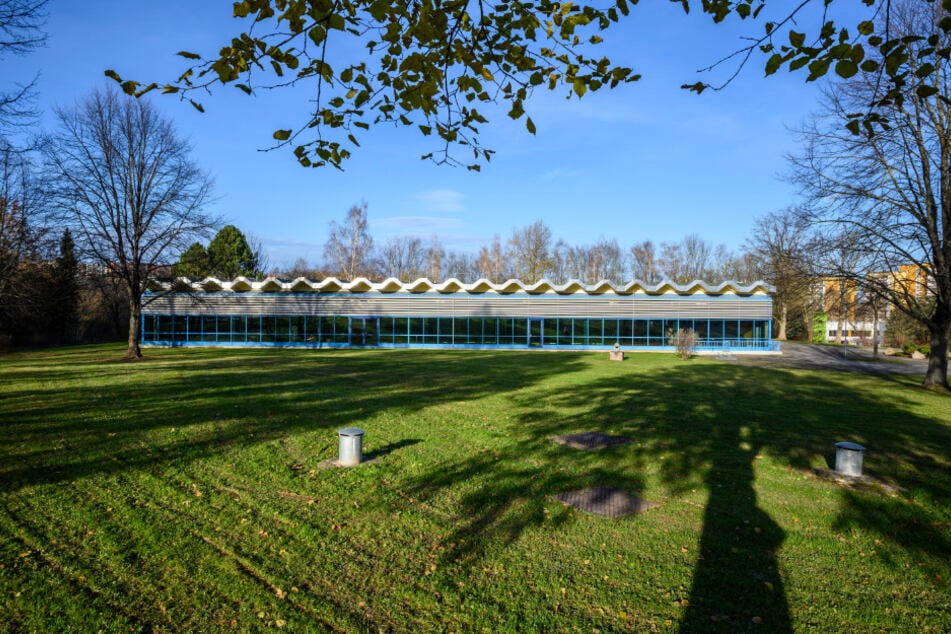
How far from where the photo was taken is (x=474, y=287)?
38.5m

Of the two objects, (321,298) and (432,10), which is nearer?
(432,10)

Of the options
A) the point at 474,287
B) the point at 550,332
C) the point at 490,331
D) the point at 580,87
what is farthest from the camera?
the point at 490,331

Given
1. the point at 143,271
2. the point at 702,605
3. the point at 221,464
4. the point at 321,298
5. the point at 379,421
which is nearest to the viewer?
the point at 702,605

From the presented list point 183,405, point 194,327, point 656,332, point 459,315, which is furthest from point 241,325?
point 656,332

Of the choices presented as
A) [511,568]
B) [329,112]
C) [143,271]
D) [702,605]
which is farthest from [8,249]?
[702,605]

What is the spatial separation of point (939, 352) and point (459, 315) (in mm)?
26690

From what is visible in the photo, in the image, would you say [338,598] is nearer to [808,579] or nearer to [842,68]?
[808,579]

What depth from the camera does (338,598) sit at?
14.6ft

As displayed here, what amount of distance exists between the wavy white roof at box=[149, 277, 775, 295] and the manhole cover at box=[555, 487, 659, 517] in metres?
30.5

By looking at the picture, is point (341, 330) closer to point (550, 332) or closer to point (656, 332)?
point (550, 332)

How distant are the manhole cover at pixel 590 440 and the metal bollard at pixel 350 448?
3643mm

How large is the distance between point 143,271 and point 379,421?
72.8 ft

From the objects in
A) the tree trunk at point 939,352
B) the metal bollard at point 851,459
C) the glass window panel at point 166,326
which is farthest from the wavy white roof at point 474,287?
the metal bollard at point 851,459

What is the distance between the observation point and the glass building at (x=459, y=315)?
37906mm
